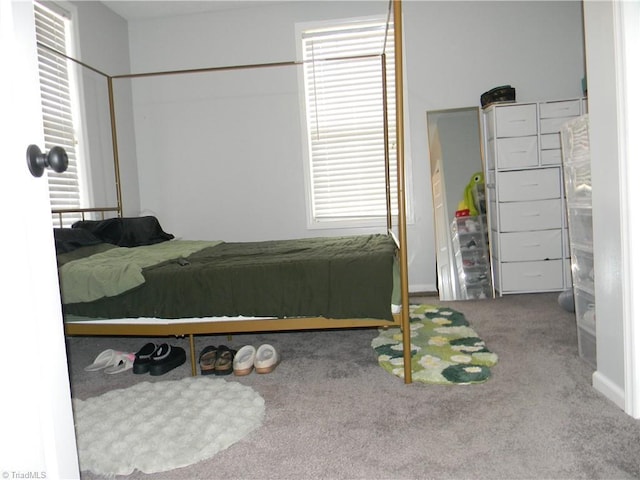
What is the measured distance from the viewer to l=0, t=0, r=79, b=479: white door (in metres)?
0.78

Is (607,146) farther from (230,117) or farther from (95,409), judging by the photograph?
(230,117)

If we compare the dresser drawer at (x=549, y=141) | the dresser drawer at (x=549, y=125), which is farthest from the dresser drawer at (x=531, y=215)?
the dresser drawer at (x=549, y=125)

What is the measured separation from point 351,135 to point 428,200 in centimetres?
96

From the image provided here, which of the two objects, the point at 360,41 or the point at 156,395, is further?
the point at 360,41

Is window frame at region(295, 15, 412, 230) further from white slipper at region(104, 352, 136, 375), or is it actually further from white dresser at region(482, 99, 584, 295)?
white slipper at region(104, 352, 136, 375)

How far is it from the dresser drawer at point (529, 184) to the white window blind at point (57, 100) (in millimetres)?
3485

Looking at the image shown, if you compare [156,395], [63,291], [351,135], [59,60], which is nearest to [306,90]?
[351,135]

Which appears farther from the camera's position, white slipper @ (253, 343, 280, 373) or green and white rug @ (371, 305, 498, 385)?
white slipper @ (253, 343, 280, 373)

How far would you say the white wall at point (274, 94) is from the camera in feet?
13.8

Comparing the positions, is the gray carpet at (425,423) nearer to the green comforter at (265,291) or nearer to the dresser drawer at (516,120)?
the green comforter at (265,291)

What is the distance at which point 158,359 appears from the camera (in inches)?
98.2

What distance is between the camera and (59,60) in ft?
11.7

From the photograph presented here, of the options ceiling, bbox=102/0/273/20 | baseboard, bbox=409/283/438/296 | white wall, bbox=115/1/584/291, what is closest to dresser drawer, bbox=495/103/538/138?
white wall, bbox=115/1/584/291

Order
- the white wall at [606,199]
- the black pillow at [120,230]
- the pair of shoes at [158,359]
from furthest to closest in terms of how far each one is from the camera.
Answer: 1. the black pillow at [120,230]
2. the pair of shoes at [158,359]
3. the white wall at [606,199]
